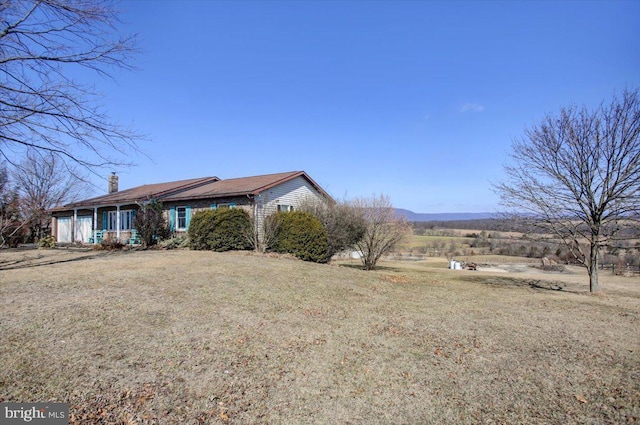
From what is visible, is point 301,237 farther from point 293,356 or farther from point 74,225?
point 74,225

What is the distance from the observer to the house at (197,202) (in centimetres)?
1908

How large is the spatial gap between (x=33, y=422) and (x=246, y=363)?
2171mm

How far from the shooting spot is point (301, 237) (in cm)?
1638

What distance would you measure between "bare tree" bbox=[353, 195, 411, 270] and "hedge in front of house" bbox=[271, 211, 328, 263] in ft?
10.5

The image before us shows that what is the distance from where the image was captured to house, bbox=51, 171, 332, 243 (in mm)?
19078

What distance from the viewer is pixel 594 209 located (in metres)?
11.8

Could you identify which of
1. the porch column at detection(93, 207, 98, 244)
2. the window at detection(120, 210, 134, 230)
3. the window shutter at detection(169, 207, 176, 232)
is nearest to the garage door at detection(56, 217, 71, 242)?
the porch column at detection(93, 207, 98, 244)

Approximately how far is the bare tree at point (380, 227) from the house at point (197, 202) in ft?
9.99

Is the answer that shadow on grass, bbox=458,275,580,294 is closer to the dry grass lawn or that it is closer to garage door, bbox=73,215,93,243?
the dry grass lawn

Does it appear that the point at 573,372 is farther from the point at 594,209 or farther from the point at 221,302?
the point at 594,209

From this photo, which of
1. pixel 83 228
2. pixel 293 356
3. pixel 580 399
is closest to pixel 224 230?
pixel 293 356

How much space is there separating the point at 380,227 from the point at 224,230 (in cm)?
803

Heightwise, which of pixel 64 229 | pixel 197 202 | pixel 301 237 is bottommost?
pixel 301 237

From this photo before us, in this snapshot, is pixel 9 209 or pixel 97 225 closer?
pixel 9 209
